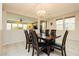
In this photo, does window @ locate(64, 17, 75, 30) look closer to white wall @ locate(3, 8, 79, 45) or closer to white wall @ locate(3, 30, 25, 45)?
white wall @ locate(3, 8, 79, 45)

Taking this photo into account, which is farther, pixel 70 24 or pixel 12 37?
pixel 70 24

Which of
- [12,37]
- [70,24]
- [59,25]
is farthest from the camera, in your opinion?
[59,25]

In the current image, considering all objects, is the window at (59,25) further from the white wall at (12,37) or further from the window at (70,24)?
the white wall at (12,37)

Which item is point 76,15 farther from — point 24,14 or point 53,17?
point 24,14

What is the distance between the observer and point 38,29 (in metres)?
4.68

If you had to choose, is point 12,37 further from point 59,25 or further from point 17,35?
point 59,25

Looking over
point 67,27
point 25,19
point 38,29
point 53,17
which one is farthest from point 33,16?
point 67,27

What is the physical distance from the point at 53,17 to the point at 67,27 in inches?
49.8

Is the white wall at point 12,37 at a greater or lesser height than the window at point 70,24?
lesser

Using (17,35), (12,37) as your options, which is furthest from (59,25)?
(12,37)

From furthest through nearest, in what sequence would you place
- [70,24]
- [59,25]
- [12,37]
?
[59,25], [70,24], [12,37]

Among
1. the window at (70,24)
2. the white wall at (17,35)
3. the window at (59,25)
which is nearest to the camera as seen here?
the white wall at (17,35)

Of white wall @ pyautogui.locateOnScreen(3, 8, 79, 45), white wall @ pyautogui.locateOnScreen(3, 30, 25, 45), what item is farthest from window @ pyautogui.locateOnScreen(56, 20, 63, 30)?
white wall @ pyautogui.locateOnScreen(3, 30, 25, 45)

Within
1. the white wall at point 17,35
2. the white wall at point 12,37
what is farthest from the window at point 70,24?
the white wall at point 12,37
